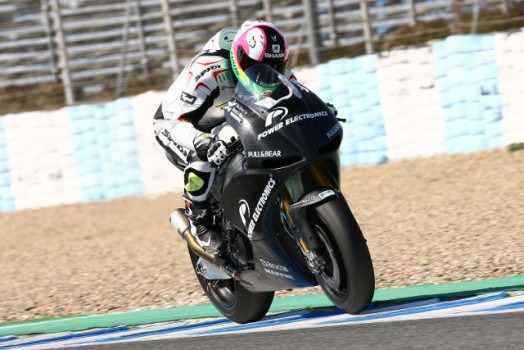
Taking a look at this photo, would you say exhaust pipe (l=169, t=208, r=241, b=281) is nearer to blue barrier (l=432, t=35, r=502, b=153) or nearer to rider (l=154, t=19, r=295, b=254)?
rider (l=154, t=19, r=295, b=254)

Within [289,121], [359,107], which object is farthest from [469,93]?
[289,121]

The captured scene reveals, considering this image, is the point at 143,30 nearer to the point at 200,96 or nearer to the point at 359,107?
the point at 359,107

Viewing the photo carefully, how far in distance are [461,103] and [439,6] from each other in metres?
2.31

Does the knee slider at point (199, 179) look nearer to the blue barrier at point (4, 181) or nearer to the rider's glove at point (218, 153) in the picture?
the rider's glove at point (218, 153)

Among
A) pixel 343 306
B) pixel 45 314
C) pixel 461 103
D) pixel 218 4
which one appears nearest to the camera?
pixel 343 306

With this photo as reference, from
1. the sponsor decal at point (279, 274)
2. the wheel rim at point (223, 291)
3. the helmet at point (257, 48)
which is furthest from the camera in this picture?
the wheel rim at point (223, 291)

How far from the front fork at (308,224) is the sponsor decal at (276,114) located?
0.28 meters

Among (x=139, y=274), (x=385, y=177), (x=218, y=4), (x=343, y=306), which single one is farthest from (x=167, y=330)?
(x=218, y=4)

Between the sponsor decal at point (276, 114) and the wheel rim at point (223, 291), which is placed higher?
the sponsor decal at point (276, 114)

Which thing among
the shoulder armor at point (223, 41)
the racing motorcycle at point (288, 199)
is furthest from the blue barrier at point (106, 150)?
the racing motorcycle at point (288, 199)

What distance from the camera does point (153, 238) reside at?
33.6 feet

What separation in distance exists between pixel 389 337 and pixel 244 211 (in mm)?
1049

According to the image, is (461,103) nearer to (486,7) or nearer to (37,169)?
(486,7)

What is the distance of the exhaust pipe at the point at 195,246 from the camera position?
4.90m
